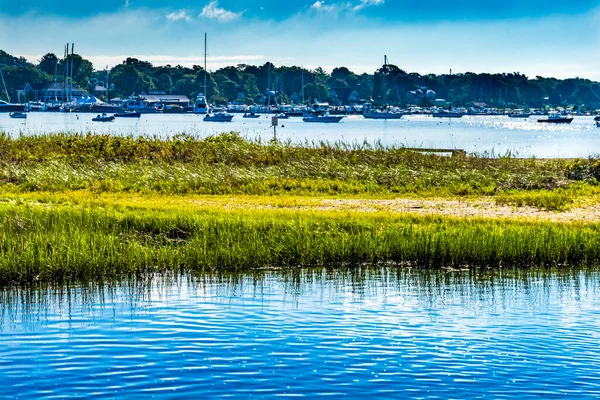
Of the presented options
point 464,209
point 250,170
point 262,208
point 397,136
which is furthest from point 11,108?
point 464,209

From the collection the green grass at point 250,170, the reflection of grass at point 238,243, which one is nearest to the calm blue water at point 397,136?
the green grass at point 250,170

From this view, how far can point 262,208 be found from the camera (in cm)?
3177

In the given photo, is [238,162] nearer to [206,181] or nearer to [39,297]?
[206,181]

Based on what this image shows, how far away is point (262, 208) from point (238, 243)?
729cm

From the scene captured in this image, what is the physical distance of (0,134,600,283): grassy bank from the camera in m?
23.8

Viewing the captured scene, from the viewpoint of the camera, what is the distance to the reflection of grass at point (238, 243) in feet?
74.2

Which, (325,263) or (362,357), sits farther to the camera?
(325,263)

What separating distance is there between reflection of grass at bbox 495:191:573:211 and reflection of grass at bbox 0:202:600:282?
5.57 m

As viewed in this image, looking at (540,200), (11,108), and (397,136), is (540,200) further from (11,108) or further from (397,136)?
(11,108)

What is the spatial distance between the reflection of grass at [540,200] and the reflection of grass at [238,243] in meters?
5.57

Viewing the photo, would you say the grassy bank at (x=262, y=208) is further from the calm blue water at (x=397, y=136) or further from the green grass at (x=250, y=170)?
the calm blue water at (x=397, y=136)

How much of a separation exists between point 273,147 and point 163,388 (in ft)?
110

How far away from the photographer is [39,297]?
20.6 meters

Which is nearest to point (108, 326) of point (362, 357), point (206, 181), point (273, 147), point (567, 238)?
point (362, 357)
